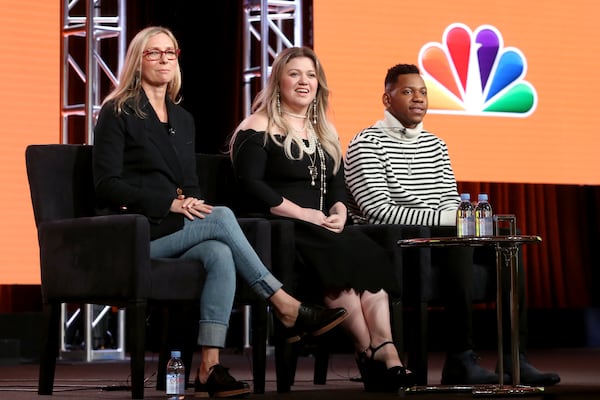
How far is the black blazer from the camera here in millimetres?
3424

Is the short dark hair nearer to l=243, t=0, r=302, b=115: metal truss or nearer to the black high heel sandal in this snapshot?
the black high heel sandal

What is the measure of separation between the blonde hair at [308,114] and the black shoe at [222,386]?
89cm

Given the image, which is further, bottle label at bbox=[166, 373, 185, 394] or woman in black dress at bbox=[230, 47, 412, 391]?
woman in black dress at bbox=[230, 47, 412, 391]

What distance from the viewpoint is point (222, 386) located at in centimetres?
321

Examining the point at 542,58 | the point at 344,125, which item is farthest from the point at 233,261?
the point at 542,58

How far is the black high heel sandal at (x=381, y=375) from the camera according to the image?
3436 millimetres

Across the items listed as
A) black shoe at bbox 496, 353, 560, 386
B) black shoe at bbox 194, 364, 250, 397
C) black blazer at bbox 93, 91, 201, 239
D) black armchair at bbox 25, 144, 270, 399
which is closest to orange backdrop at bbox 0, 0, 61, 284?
black armchair at bbox 25, 144, 270, 399

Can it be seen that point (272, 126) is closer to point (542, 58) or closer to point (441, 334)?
point (542, 58)

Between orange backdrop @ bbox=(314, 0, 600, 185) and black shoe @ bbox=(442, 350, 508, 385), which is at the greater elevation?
orange backdrop @ bbox=(314, 0, 600, 185)

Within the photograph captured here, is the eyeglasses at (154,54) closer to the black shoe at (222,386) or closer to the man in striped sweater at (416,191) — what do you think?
the man in striped sweater at (416,191)

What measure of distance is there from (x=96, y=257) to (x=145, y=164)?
353 mm

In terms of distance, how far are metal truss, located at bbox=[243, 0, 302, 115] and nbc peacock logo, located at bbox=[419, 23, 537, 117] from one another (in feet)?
2.26

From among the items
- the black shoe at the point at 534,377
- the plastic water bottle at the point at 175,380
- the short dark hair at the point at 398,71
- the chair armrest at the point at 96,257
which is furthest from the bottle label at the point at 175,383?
the short dark hair at the point at 398,71

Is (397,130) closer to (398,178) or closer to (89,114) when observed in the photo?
(398,178)
